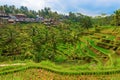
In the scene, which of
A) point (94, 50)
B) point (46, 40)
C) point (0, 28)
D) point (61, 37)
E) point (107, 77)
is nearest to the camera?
point (107, 77)

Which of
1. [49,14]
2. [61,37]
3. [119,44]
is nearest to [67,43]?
[61,37]

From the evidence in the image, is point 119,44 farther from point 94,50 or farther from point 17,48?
point 17,48

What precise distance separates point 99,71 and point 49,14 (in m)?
91.5

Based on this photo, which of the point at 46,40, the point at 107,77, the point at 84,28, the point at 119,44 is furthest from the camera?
the point at 84,28

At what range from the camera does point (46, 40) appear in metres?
46.3

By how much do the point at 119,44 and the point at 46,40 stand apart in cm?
1651

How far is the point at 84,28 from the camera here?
62375mm

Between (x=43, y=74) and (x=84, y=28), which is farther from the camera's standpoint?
(x=84, y=28)

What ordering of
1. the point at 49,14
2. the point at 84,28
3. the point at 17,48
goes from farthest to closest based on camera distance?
the point at 49,14 → the point at 84,28 → the point at 17,48

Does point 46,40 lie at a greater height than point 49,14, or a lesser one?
lesser

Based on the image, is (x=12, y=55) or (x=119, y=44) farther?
(x=12, y=55)

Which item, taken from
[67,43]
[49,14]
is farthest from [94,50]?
[49,14]

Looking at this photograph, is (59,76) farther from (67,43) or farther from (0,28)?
(0,28)

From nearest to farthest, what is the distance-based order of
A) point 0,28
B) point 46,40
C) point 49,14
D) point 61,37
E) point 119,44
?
point 119,44 → point 46,40 → point 61,37 → point 0,28 → point 49,14
